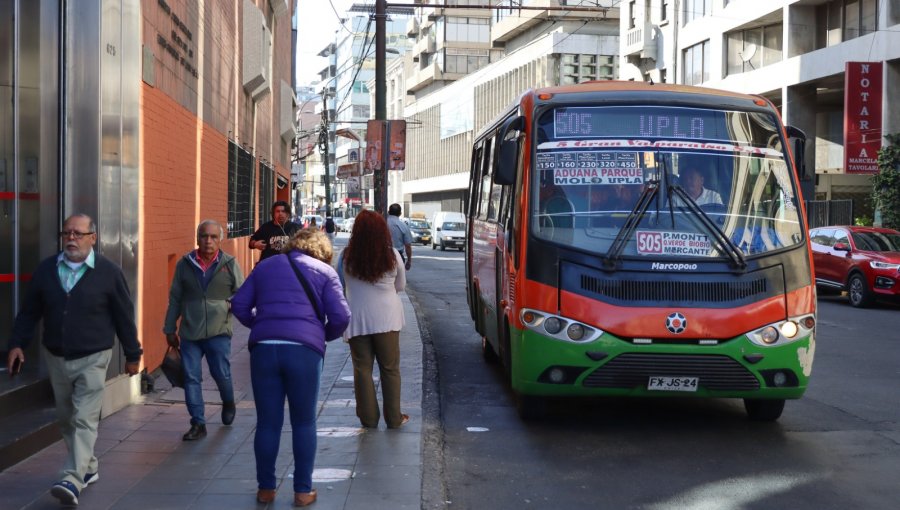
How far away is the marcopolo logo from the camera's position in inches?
321

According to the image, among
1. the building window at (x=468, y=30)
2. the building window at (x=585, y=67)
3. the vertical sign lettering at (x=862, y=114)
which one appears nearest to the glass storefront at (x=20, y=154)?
the vertical sign lettering at (x=862, y=114)

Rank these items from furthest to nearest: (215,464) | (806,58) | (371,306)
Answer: (806,58)
(371,306)
(215,464)

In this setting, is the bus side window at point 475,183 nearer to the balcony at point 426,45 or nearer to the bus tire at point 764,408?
the bus tire at point 764,408

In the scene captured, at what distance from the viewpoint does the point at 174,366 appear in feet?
26.5

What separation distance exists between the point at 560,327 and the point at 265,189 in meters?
18.3

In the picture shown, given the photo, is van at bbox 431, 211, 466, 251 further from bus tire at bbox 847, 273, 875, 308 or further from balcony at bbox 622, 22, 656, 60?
bus tire at bbox 847, 273, 875, 308

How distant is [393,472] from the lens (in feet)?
22.4

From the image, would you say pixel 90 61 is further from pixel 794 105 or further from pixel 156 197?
pixel 794 105

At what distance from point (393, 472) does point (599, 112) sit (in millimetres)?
3713

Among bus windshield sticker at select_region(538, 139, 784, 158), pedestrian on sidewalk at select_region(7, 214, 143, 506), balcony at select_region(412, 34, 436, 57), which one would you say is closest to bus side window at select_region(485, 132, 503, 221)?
bus windshield sticker at select_region(538, 139, 784, 158)

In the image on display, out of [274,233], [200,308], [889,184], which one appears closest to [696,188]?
[200,308]

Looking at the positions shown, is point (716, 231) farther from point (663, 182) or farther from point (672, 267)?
point (663, 182)

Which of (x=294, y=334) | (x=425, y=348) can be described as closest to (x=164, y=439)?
(x=294, y=334)

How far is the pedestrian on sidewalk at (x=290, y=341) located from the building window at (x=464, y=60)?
8416cm
